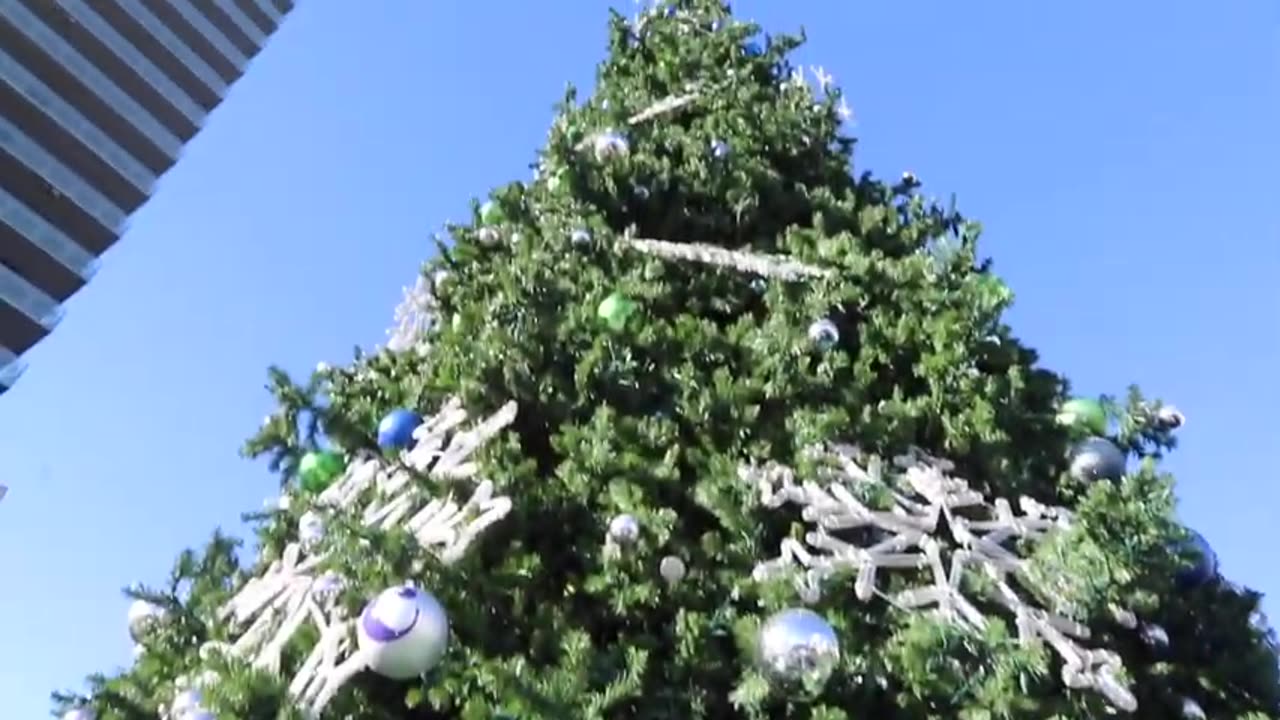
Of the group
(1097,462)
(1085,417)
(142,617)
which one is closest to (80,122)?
(142,617)

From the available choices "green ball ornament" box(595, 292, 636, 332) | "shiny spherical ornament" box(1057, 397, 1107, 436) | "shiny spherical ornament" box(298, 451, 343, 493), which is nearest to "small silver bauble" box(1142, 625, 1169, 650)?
"shiny spherical ornament" box(1057, 397, 1107, 436)

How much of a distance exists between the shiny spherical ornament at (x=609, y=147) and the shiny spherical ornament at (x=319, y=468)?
236 centimetres

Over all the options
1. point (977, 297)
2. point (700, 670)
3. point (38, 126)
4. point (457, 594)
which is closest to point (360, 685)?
point (457, 594)

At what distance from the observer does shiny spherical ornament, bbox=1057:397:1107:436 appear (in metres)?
4.75

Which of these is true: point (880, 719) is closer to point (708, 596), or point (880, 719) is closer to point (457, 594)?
point (708, 596)

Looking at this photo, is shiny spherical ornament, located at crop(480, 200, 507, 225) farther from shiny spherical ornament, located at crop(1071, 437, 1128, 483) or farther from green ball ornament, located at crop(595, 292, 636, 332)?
shiny spherical ornament, located at crop(1071, 437, 1128, 483)

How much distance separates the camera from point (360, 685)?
11.5ft

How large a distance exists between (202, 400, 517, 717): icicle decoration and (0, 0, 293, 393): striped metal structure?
24.6m

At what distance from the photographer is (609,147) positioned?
6.32 metres

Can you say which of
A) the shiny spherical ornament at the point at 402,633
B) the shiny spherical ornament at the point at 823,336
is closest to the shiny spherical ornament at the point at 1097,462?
the shiny spherical ornament at the point at 823,336

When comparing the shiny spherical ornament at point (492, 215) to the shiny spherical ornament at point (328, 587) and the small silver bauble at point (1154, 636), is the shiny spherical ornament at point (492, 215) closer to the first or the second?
the shiny spherical ornament at point (328, 587)

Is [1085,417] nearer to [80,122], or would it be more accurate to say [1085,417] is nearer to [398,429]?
[398,429]

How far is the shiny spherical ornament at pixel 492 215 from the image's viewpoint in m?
6.43

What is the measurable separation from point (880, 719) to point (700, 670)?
59cm
